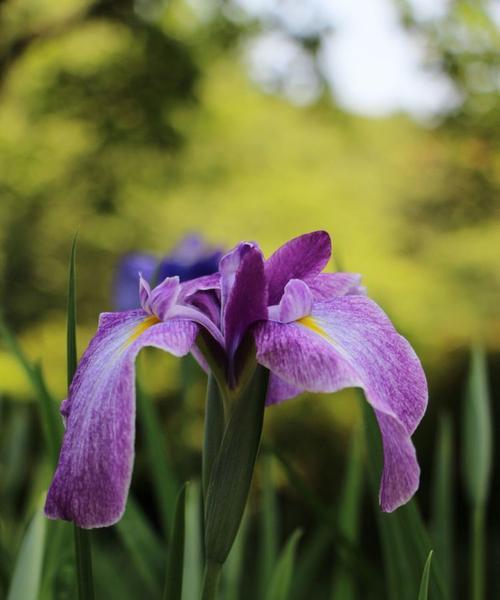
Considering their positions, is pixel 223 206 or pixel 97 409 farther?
pixel 223 206

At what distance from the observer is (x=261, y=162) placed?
13.8ft

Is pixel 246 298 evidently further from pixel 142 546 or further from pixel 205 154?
pixel 205 154

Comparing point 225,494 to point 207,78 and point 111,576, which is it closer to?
point 111,576

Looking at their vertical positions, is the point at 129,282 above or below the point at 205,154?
below

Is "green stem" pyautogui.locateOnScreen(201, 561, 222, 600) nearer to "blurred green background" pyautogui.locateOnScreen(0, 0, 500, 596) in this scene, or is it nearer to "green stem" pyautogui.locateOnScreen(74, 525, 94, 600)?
"green stem" pyautogui.locateOnScreen(74, 525, 94, 600)

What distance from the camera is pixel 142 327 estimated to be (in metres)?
0.37

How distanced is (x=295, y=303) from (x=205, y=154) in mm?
4028

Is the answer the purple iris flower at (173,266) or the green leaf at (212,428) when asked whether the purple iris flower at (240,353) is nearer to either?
the green leaf at (212,428)

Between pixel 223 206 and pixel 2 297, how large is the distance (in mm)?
1139

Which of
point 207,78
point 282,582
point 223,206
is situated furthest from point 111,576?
point 207,78

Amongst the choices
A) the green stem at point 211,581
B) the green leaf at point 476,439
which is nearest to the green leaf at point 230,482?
the green stem at point 211,581

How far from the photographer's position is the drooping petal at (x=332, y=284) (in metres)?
0.42

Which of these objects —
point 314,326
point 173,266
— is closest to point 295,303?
point 314,326

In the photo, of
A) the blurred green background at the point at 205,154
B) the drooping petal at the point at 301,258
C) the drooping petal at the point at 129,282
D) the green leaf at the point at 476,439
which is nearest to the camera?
the drooping petal at the point at 301,258
